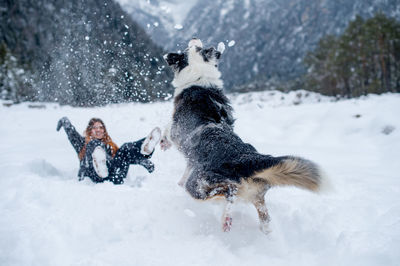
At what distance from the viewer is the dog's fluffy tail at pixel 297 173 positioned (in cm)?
175

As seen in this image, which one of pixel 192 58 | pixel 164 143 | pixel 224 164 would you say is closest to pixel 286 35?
pixel 192 58

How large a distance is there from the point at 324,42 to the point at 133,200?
28.5 meters

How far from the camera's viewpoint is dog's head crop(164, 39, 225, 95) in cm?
318

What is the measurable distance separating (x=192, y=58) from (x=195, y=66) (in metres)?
0.14

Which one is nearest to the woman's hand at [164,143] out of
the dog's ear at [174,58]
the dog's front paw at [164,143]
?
the dog's front paw at [164,143]

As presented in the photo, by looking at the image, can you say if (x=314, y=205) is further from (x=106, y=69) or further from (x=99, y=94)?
(x=99, y=94)

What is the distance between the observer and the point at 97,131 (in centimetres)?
338

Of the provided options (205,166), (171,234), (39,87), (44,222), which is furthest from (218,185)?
(39,87)

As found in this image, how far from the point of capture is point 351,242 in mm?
1730

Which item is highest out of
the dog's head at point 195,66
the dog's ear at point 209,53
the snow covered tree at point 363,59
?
the snow covered tree at point 363,59

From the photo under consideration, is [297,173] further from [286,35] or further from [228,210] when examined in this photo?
[286,35]

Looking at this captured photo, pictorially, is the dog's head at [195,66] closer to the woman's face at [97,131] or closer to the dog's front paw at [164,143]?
the dog's front paw at [164,143]

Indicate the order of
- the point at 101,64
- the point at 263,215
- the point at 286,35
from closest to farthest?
the point at 263,215
the point at 101,64
the point at 286,35

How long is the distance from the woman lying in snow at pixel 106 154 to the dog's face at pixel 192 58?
2.97 ft
